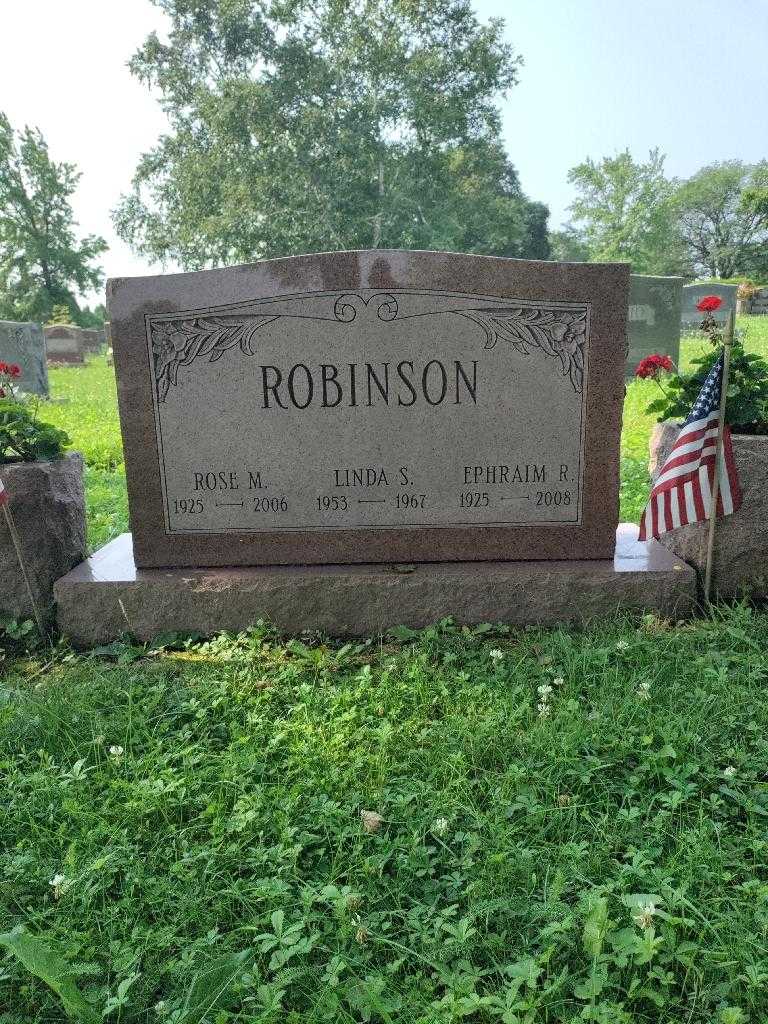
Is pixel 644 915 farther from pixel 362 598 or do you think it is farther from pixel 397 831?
pixel 362 598

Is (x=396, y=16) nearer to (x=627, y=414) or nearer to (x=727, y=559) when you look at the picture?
(x=627, y=414)

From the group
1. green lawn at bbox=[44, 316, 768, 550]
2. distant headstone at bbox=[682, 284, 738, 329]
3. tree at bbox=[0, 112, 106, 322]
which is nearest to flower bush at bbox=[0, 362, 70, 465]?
green lawn at bbox=[44, 316, 768, 550]

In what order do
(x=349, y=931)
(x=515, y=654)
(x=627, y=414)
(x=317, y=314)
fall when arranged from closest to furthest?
(x=349, y=931) → (x=515, y=654) → (x=317, y=314) → (x=627, y=414)

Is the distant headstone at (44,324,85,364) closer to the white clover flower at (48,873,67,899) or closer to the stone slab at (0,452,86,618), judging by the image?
the stone slab at (0,452,86,618)

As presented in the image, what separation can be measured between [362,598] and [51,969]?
6.60ft

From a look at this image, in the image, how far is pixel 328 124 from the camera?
24047 mm

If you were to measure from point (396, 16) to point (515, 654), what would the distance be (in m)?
26.8

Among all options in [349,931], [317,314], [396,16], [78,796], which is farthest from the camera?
[396,16]

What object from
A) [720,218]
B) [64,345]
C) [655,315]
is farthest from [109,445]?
[720,218]

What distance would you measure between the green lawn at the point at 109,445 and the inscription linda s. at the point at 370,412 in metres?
1.58

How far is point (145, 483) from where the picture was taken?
3.64 metres

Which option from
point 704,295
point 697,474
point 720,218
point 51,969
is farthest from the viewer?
point 720,218

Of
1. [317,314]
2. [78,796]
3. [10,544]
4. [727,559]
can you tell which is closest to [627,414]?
[727,559]

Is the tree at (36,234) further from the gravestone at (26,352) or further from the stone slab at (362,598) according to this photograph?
the stone slab at (362,598)
